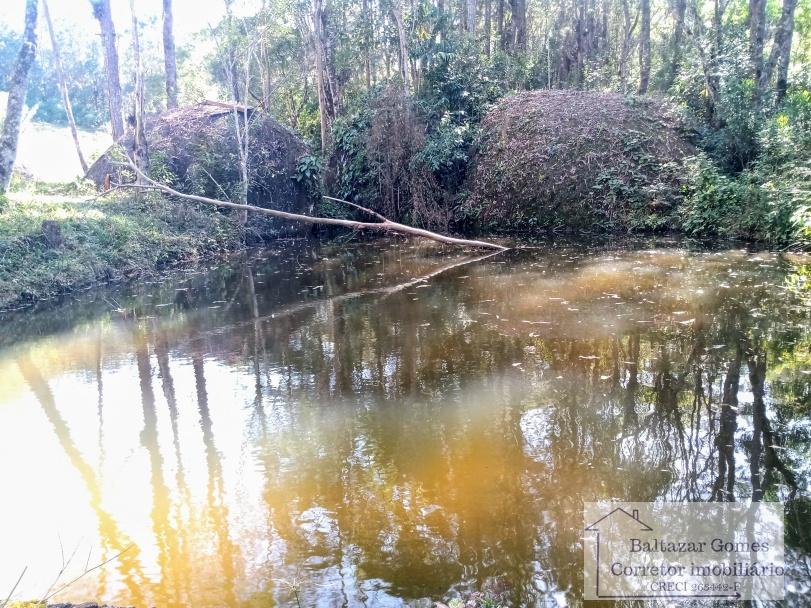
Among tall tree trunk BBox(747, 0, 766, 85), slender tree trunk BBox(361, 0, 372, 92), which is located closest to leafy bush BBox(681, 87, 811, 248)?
tall tree trunk BBox(747, 0, 766, 85)

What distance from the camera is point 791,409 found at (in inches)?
195

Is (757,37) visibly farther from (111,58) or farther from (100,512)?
(111,58)

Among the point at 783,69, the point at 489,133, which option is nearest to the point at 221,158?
the point at 489,133

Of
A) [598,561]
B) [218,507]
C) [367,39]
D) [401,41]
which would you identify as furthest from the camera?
A: [367,39]

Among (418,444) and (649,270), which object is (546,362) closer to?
(418,444)

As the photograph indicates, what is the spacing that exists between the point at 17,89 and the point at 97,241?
3796 millimetres

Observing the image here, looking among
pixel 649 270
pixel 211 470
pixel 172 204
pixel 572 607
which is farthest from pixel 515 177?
pixel 572 607

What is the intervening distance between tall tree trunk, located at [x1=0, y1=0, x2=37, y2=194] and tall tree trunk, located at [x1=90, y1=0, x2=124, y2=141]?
17.6 ft

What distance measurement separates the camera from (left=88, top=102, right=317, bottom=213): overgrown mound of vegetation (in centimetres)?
1633

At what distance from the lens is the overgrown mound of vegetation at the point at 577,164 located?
14.5 m

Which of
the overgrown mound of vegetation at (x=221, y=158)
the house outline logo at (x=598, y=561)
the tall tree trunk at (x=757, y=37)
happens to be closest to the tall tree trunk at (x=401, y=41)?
the overgrown mound of vegetation at (x=221, y=158)

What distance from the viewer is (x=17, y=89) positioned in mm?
13078

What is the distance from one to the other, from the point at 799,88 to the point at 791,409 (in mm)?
13322

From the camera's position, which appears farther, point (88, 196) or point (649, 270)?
point (88, 196)
